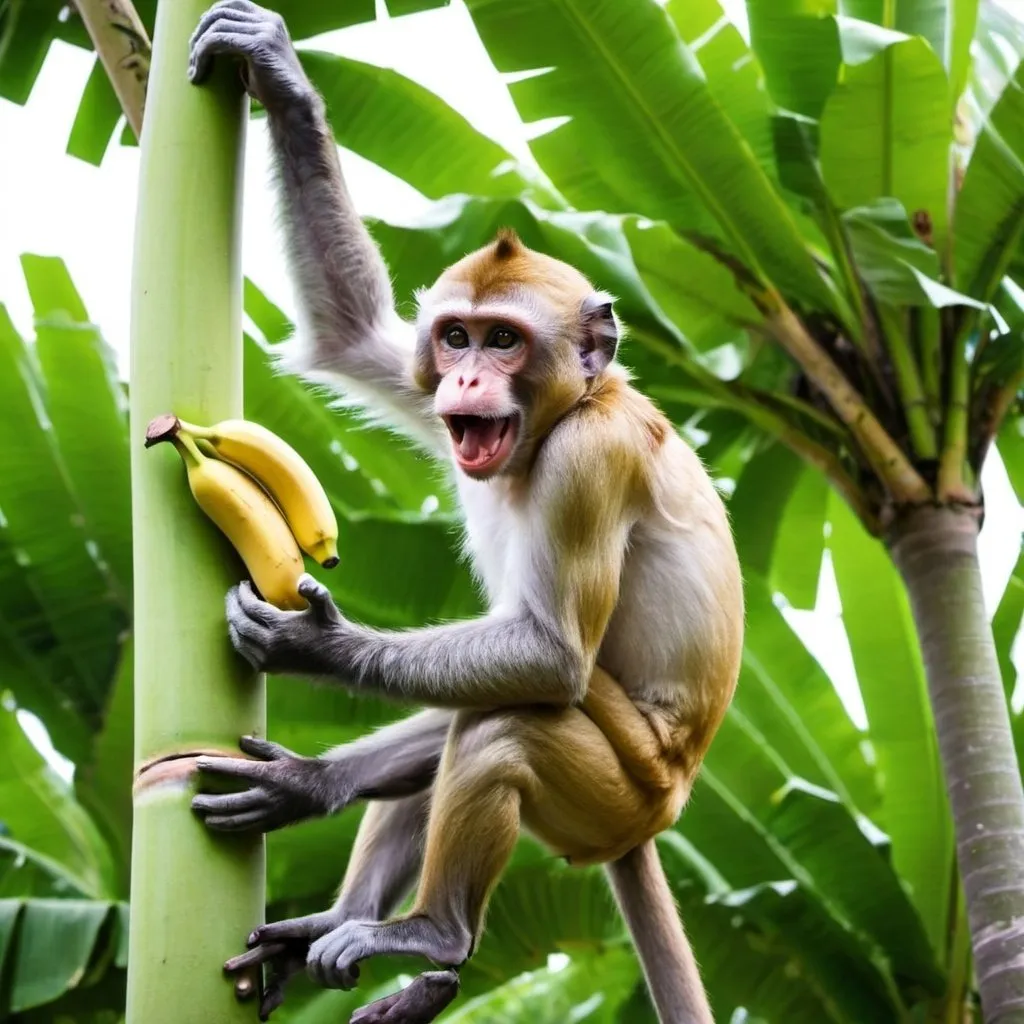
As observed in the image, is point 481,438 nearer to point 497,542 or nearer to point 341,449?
point 497,542

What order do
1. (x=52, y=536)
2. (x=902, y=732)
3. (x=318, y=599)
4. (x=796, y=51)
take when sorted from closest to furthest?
(x=318, y=599) → (x=796, y=51) → (x=902, y=732) → (x=52, y=536)

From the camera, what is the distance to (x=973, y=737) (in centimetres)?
529

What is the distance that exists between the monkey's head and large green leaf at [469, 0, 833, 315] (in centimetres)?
235

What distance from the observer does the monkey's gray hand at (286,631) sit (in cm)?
250

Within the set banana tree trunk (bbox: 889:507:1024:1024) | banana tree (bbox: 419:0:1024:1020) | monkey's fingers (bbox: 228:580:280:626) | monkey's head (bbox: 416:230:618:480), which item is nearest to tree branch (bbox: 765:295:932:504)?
banana tree (bbox: 419:0:1024:1020)

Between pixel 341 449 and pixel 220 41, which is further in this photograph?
pixel 341 449

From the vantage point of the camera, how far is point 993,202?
5.72 m

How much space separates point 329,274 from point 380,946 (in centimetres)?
190

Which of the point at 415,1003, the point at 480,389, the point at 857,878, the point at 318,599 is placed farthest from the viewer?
the point at 857,878

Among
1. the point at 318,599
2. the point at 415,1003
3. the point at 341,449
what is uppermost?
the point at 341,449

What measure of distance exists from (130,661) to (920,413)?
13.4ft

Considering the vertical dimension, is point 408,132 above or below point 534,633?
above

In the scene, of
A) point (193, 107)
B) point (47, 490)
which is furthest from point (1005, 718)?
point (47, 490)

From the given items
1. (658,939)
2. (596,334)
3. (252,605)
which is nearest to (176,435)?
(252,605)
